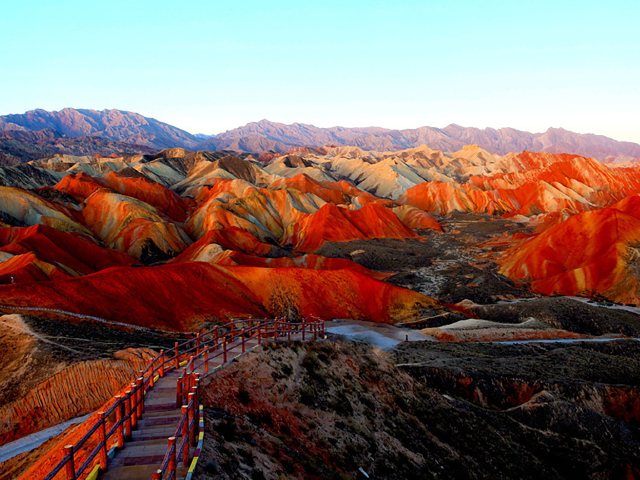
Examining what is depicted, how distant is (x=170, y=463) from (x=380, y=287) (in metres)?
46.6

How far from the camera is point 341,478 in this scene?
1150cm

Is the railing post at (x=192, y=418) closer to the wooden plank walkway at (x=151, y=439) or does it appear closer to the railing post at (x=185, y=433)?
the railing post at (x=185, y=433)

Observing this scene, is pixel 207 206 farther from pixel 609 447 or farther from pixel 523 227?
pixel 609 447

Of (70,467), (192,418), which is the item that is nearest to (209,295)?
(192,418)

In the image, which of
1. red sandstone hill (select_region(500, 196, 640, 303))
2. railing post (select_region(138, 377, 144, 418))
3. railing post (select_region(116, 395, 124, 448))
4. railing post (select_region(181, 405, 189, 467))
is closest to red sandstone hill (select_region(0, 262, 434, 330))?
red sandstone hill (select_region(500, 196, 640, 303))

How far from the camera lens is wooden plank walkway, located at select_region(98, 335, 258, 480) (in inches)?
324

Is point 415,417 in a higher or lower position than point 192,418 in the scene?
lower

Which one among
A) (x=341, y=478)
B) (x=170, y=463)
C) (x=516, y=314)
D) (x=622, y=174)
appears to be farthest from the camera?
(x=622, y=174)

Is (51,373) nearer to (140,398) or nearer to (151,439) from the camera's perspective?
(140,398)

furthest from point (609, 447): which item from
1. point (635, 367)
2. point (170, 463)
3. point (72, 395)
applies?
point (72, 395)

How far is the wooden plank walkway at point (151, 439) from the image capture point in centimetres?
822

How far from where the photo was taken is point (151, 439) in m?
9.45

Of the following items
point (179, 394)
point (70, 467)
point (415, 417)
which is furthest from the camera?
point (415, 417)

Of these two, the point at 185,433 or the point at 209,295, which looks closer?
the point at 185,433
